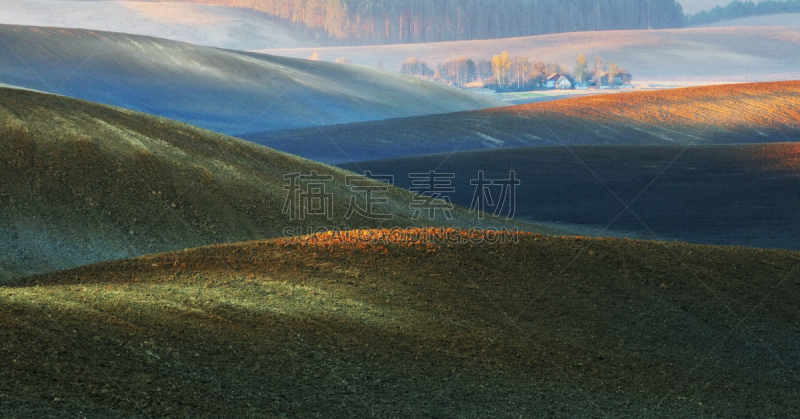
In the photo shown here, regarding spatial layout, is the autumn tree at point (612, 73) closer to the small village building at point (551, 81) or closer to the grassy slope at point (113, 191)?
the small village building at point (551, 81)

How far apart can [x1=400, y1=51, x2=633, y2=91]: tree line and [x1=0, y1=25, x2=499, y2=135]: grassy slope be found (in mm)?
30206

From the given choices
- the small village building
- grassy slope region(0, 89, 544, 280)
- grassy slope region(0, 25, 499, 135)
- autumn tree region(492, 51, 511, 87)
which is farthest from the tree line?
grassy slope region(0, 89, 544, 280)

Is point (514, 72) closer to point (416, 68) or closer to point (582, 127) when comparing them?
point (416, 68)

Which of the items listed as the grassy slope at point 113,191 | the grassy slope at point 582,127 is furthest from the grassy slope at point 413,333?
the grassy slope at point 582,127

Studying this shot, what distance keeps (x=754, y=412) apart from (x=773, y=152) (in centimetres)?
3410

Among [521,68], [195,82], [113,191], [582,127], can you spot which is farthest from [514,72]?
[113,191]

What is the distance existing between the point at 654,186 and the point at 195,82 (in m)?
57.2

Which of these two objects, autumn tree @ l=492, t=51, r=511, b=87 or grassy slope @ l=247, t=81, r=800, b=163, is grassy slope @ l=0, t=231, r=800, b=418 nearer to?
grassy slope @ l=247, t=81, r=800, b=163

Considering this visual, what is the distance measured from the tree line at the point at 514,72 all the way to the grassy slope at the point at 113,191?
10411 cm

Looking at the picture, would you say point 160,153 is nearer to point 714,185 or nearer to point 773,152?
point 714,185

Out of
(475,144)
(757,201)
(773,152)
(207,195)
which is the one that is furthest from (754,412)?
(475,144)

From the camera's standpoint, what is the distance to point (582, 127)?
2242 inches

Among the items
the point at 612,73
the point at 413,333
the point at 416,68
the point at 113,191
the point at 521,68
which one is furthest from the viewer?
the point at 416,68

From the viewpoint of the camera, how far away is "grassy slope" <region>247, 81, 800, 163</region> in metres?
52.2
